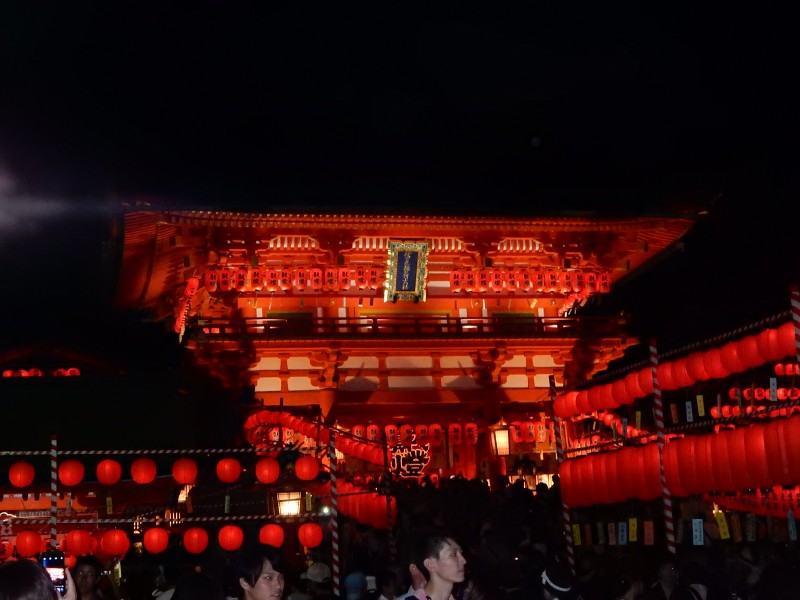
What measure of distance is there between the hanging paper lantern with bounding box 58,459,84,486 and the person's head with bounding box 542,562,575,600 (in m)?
9.61

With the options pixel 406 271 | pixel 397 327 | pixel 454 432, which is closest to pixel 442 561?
pixel 397 327

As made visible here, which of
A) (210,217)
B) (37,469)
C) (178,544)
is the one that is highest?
(210,217)

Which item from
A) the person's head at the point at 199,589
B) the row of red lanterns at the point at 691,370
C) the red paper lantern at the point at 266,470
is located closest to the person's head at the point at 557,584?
the person's head at the point at 199,589

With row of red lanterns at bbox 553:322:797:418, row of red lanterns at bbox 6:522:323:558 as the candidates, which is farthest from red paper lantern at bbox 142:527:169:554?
row of red lanterns at bbox 553:322:797:418

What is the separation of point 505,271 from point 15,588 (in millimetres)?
21072

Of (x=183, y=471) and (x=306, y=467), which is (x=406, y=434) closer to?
(x=306, y=467)

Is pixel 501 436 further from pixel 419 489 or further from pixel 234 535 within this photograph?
pixel 234 535

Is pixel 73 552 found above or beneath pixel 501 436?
beneath

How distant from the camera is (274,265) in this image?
76.6 feet

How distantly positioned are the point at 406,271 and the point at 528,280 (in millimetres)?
3289

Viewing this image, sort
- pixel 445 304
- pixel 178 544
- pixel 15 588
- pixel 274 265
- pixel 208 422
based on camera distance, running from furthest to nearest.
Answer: pixel 445 304 → pixel 274 265 → pixel 208 422 → pixel 178 544 → pixel 15 588

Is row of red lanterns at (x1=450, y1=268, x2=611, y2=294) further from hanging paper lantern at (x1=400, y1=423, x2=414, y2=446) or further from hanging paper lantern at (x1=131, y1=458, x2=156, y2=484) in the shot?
hanging paper lantern at (x1=131, y1=458, x2=156, y2=484)

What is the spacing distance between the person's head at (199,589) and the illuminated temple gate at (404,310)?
17.5m

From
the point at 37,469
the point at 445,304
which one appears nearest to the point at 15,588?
the point at 37,469
